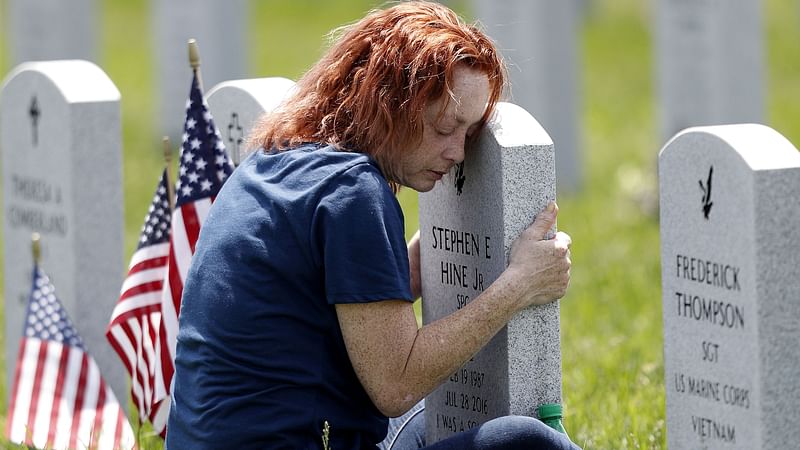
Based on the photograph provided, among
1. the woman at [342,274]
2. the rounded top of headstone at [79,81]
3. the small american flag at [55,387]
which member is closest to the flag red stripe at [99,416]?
the small american flag at [55,387]

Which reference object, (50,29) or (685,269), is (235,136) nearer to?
(685,269)

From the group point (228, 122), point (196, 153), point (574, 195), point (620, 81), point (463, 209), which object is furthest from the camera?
point (620, 81)

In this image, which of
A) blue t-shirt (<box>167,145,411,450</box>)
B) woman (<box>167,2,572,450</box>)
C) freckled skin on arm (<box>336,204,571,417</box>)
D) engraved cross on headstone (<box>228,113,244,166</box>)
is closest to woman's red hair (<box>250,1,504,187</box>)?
woman (<box>167,2,572,450</box>)

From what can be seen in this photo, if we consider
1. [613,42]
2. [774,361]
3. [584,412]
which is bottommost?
[613,42]

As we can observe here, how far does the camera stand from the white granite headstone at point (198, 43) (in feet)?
42.9

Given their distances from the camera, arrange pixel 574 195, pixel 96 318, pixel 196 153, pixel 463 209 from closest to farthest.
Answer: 1. pixel 463 209
2. pixel 196 153
3. pixel 96 318
4. pixel 574 195

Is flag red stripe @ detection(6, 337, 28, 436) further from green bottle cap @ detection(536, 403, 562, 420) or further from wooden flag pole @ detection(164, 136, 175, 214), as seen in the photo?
green bottle cap @ detection(536, 403, 562, 420)

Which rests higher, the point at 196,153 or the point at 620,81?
the point at 196,153

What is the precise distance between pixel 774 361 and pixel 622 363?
256 cm

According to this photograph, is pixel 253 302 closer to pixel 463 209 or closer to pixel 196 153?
pixel 463 209

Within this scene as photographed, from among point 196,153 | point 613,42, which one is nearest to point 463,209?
point 196,153

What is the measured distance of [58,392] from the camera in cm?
527

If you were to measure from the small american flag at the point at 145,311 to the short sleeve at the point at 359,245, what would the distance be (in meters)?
1.52

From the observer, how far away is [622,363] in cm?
602
